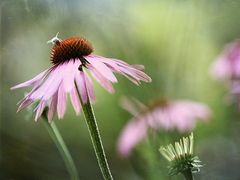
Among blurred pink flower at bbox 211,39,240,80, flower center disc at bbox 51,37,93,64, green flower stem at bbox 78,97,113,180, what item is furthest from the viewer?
blurred pink flower at bbox 211,39,240,80

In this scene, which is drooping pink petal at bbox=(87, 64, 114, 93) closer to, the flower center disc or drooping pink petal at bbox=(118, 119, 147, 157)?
the flower center disc

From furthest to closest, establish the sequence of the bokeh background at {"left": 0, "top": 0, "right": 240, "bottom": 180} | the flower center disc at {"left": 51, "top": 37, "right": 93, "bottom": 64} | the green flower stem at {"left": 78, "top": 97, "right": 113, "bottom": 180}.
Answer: the bokeh background at {"left": 0, "top": 0, "right": 240, "bottom": 180}
the flower center disc at {"left": 51, "top": 37, "right": 93, "bottom": 64}
the green flower stem at {"left": 78, "top": 97, "right": 113, "bottom": 180}

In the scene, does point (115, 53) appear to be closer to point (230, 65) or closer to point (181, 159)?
point (230, 65)

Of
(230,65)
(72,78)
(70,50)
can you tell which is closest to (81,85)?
(72,78)

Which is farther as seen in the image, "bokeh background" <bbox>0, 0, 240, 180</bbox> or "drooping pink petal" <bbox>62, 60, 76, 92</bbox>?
"bokeh background" <bbox>0, 0, 240, 180</bbox>

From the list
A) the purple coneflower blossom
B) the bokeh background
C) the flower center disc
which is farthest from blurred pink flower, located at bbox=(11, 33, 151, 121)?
the bokeh background

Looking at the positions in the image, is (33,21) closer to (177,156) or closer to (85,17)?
(85,17)

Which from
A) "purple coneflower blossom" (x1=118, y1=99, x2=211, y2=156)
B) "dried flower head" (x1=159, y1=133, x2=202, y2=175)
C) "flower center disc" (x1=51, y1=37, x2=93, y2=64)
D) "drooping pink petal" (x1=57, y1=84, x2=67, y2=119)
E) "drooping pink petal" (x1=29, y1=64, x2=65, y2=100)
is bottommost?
"dried flower head" (x1=159, y1=133, x2=202, y2=175)
